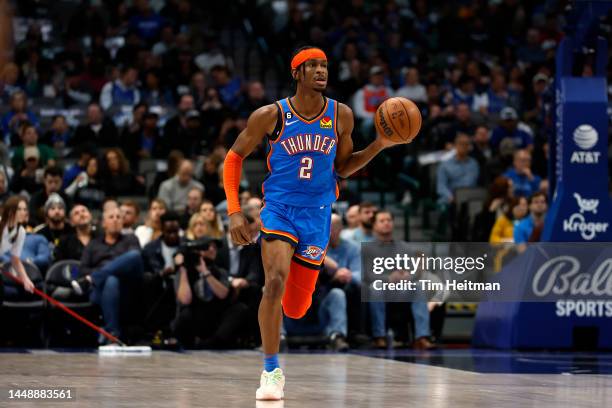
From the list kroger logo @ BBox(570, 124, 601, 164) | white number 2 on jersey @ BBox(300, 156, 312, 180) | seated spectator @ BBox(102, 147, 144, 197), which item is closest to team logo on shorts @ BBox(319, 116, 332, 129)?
white number 2 on jersey @ BBox(300, 156, 312, 180)

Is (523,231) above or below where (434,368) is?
above

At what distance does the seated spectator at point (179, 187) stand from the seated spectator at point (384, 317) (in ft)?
9.49

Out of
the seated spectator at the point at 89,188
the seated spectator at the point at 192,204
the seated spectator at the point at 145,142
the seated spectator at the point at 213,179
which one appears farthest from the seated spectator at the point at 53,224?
the seated spectator at the point at 145,142

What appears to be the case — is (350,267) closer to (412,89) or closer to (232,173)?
A: (232,173)

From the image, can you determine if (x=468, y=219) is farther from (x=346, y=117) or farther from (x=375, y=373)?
(x=346, y=117)

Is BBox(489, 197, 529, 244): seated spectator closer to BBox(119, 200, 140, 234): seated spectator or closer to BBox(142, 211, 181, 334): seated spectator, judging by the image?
BBox(142, 211, 181, 334): seated spectator

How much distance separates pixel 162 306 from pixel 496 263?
3.80 meters

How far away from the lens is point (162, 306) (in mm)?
13852

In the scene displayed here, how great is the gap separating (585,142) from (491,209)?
3449 mm

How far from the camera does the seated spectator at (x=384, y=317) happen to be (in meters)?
13.9

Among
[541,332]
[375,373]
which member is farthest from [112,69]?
[375,373]

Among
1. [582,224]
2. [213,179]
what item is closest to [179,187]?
[213,179]

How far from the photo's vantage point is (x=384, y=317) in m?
14.0

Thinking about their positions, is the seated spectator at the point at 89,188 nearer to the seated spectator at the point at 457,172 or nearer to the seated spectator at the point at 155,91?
the seated spectator at the point at 155,91
